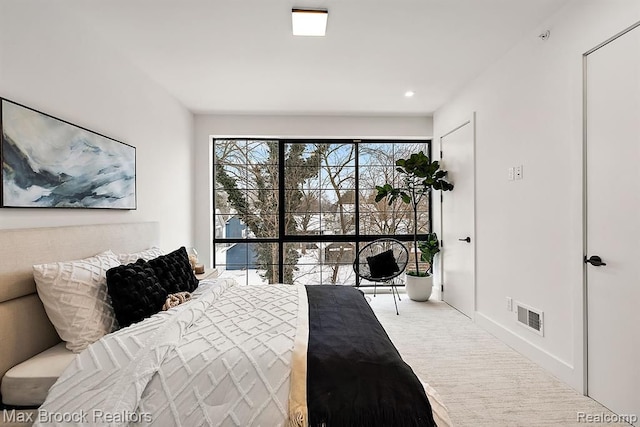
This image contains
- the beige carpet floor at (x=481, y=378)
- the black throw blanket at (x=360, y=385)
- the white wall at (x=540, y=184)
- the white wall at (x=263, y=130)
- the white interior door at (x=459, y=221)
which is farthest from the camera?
the white wall at (x=263, y=130)

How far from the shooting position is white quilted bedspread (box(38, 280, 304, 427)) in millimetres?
1200

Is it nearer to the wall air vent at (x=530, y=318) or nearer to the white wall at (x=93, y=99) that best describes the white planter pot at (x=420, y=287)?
the wall air vent at (x=530, y=318)

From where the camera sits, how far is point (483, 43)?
103 inches

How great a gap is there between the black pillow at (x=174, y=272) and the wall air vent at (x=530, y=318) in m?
2.65

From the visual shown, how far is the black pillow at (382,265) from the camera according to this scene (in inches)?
158

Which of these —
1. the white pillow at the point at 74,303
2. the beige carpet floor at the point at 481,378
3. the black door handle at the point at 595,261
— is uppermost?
the black door handle at the point at 595,261

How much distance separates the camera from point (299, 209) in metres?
4.65

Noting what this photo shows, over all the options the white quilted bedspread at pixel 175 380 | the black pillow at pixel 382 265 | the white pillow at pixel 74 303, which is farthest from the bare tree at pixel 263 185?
the white quilted bedspread at pixel 175 380

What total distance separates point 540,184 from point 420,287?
2.15 metres

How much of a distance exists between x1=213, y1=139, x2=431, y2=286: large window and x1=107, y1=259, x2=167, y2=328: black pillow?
279 cm

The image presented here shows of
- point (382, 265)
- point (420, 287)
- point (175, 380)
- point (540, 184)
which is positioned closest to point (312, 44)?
point (540, 184)

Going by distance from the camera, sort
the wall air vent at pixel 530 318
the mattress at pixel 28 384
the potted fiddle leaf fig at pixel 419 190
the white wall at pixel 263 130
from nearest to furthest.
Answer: the mattress at pixel 28 384, the wall air vent at pixel 530 318, the potted fiddle leaf fig at pixel 419 190, the white wall at pixel 263 130

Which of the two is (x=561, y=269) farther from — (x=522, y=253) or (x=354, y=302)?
(x=354, y=302)

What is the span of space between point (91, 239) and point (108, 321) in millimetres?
711
